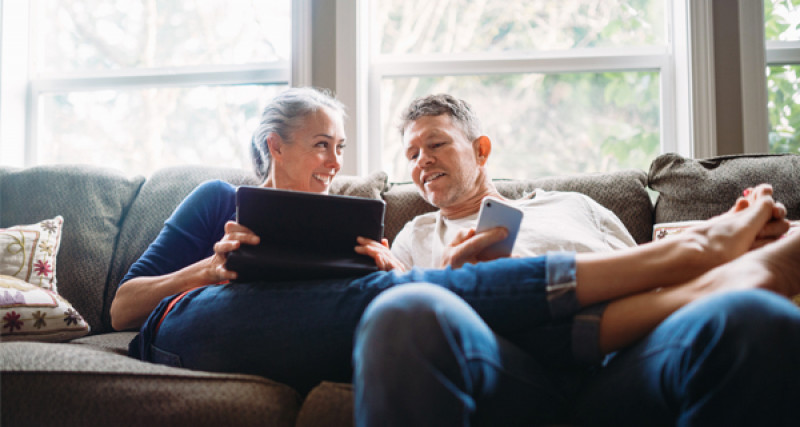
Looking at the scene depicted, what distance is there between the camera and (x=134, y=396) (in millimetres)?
906

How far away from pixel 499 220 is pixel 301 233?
1.37ft

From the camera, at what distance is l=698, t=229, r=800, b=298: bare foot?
2.68 feet

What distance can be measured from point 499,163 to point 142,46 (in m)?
1.86

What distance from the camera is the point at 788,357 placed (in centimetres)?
62

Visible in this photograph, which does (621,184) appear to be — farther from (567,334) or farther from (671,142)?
(567,334)

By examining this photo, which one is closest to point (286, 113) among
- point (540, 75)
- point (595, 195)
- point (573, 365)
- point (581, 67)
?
point (595, 195)

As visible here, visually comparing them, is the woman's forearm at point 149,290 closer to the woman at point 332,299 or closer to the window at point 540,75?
the woman at point 332,299

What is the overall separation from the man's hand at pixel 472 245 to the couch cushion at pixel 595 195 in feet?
1.93

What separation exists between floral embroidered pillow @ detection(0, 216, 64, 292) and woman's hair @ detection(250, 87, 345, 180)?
717 mm

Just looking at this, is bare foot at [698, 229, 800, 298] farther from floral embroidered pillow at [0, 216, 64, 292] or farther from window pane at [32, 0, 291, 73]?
window pane at [32, 0, 291, 73]

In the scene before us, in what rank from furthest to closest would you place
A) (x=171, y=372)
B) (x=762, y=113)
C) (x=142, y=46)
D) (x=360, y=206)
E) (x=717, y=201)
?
(x=142, y=46), (x=762, y=113), (x=717, y=201), (x=360, y=206), (x=171, y=372)

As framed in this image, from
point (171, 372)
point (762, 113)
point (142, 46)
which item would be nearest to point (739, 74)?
point (762, 113)

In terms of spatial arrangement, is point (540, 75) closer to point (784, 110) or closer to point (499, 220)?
point (784, 110)

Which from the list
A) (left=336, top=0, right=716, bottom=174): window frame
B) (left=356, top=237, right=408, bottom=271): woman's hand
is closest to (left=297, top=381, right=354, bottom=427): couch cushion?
(left=356, top=237, right=408, bottom=271): woman's hand
